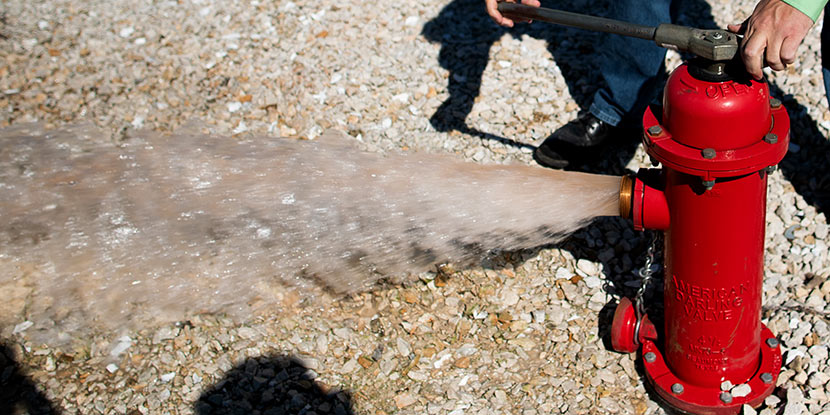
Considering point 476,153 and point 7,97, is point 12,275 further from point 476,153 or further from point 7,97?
point 476,153

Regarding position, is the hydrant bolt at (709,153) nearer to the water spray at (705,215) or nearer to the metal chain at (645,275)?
the water spray at (705,215)

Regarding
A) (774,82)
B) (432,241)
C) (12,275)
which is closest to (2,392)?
(12,275)

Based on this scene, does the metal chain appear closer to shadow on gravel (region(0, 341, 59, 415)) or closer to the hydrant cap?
the hydrant cap

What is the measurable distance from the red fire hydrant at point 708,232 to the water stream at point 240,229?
43cm

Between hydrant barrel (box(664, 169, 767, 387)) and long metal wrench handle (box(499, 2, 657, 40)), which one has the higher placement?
long metal wrench handle (box(499, 2, 657, 40))

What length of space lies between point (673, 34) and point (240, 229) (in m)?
1.77

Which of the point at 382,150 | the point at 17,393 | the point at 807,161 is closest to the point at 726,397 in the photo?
the point at 807,161

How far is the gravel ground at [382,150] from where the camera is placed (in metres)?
2.54

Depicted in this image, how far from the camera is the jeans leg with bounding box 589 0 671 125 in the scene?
286 centimetres

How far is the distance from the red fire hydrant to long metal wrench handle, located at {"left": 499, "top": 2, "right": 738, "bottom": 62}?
5 cm

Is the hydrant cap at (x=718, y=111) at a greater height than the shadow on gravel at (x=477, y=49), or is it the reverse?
the hydrant cap at (x=718, y=111)

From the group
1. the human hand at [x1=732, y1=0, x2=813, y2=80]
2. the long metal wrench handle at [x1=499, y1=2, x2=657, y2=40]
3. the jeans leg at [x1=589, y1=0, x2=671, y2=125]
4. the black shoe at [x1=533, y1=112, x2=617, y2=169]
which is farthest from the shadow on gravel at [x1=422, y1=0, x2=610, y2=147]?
the human hand at [x1=732, y1=0, x2=813, y2=80]

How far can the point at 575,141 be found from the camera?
10.3ft

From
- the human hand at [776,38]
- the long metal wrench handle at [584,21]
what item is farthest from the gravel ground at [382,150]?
the human hand at [776,38]
